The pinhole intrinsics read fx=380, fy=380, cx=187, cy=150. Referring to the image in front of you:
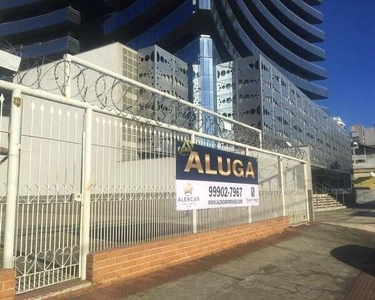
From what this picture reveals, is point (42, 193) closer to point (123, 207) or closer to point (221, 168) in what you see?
point (123, 207)

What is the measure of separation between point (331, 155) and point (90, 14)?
50726 millimetres

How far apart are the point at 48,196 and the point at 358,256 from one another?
775 cm

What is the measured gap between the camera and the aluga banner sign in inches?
306

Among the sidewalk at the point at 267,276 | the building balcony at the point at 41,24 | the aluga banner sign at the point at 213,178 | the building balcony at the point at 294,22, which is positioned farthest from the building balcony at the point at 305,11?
the sidewalk at the point at 267,276

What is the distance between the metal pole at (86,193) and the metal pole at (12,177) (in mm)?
1084

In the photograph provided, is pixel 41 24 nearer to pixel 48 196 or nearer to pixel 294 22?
pixel 294 22

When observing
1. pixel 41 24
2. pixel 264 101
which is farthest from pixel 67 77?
pixel 41 24

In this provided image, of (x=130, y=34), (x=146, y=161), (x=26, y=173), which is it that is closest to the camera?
(x=26, y=173)

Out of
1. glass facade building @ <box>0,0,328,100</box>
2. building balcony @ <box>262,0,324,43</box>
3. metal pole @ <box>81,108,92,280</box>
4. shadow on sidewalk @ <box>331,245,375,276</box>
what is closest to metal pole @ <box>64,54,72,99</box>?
metal pole @ <box>81,108,92,280</box>

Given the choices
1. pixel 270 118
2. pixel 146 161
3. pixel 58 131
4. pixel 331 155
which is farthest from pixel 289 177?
pixel 331 155

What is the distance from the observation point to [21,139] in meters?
4.91

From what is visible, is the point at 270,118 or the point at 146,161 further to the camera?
the point at 270,118

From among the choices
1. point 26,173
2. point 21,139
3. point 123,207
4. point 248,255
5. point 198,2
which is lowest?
point 248,255

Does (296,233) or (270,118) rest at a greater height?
(270,118)
